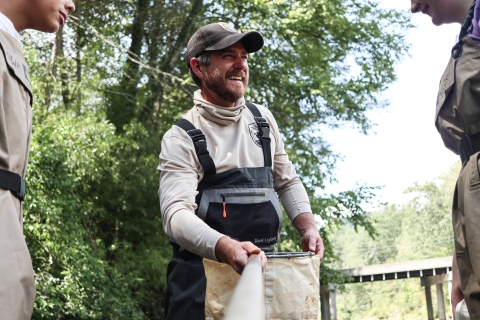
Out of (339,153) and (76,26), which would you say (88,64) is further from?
(339,153)

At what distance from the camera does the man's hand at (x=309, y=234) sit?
10.3ft

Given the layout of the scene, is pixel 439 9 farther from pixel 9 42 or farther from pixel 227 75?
pixel 9 42

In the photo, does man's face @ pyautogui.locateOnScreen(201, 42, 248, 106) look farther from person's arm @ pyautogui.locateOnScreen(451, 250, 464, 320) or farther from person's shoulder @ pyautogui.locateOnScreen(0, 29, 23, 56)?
person's arm @ pyautogui.locateOnScreen(451, 250, 464, 320)

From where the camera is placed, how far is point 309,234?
3207mm

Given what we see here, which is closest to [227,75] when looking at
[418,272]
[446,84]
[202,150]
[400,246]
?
[202,150]

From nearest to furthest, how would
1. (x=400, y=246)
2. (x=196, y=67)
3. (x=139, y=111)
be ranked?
(x=196, y=67) → (x=139, y=111) → (x=400, y=246)

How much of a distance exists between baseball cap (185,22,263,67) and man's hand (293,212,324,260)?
0.82 metres

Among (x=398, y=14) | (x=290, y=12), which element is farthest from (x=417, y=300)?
(x=290, y=12)

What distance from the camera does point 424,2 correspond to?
8.56ft

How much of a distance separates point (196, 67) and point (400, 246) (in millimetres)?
42727

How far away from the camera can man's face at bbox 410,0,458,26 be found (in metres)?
2.54

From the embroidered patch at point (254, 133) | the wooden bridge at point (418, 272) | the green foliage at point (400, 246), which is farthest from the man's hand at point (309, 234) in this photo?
the wooden bridge at point (418, 272)

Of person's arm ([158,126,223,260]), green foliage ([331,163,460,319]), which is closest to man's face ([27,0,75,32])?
person's arm ([158,126,223,260])

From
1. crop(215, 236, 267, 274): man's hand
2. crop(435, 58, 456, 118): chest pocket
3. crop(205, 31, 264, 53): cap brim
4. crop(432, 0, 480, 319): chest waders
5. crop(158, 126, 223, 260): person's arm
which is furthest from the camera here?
crop(205, 31, 264, 53): cap brim
